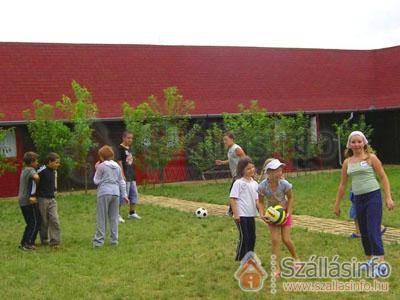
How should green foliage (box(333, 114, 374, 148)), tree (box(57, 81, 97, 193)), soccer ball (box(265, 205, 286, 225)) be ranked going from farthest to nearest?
green foliage (box(333, 114, 374, 148)) → tree (box(57, 81, 97, 193)) → soccer ball (box(265, 205, 286, 225))


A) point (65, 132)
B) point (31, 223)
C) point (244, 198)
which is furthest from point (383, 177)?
point (65, 132)

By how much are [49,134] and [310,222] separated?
29.1 feet

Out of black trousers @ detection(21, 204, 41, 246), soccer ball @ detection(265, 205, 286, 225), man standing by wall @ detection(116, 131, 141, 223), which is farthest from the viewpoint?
man standing by wall @ detection(116, 131, 141, 223)

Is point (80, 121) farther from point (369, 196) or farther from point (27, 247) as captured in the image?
point (369, 196)

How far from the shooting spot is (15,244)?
32.8 ft

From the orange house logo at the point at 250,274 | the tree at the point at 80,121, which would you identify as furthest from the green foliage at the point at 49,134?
the orange house logo at the point at 250,274

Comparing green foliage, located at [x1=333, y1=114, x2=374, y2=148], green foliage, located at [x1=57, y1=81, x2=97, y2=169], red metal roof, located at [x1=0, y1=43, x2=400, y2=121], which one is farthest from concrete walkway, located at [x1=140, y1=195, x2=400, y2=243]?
green foliage, located at [x1=333, y1=114, x2=374, y2=148]

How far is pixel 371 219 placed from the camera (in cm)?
695

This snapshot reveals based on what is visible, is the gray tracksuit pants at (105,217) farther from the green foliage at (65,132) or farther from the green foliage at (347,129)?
the green foliage at (347,129)

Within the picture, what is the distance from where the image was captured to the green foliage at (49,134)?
1725cm

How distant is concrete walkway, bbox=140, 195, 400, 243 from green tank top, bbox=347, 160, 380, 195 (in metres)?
2.33

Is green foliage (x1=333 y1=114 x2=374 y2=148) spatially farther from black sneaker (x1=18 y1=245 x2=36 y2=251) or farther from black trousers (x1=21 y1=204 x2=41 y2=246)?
black sneaker (x1=18 y1=245 x2=36 y2=251)

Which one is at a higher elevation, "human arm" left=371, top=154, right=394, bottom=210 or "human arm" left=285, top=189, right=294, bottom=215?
"human arm" left=371, top=154, right=394, bottom=210

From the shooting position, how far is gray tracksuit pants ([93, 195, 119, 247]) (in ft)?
31.1
